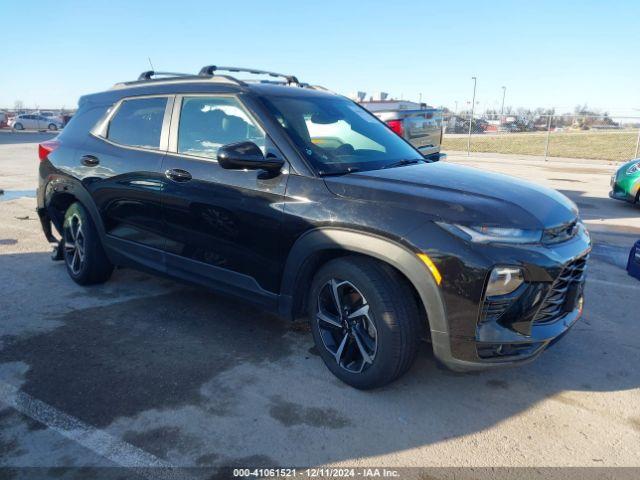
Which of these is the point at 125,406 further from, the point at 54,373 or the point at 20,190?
the point at 20,190

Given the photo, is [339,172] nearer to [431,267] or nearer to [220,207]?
[220,207]

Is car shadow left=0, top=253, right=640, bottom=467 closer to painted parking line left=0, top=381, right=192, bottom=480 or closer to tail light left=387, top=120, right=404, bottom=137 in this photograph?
painted parking line left=0, top=381, right=192, bottom=480

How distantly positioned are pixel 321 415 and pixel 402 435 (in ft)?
1.53

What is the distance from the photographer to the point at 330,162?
11.2ft

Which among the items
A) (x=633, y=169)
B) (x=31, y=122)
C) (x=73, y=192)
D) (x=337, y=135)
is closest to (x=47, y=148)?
(x=73, y=192)

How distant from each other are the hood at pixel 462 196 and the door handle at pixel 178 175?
1.14 meters

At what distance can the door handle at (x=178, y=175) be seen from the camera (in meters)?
3.74

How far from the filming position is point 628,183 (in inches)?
346

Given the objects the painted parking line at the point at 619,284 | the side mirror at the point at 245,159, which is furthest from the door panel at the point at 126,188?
the painted parking line at the point at 619,284

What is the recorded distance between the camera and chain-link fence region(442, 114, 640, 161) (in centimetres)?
2062

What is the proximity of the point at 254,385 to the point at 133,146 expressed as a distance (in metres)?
2.26

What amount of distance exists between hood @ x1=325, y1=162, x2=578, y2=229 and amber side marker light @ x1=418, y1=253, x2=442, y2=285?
0.22 metres

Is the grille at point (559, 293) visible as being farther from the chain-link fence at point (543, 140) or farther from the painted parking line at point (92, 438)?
the chain-link fence at point (543, 140)

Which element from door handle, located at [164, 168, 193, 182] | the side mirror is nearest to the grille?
the side mirror
